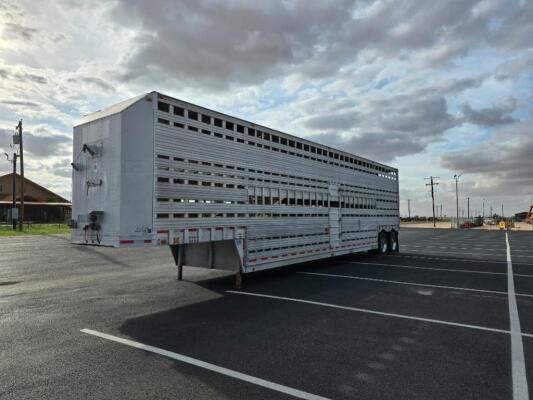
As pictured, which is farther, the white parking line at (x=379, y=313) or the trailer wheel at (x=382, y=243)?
the trailer wheel at (x=382, y=243)

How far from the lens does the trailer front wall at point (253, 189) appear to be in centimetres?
710

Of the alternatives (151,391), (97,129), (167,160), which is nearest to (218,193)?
(167,160)

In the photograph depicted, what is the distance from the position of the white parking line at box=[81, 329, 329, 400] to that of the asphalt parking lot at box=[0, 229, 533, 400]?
0.04ft

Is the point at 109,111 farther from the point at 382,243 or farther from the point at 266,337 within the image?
the point at 382,243

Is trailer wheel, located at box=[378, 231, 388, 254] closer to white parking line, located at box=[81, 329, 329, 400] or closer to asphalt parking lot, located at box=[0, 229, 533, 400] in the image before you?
asphalt parking lot, located at box=[0, 229, 533, 400]

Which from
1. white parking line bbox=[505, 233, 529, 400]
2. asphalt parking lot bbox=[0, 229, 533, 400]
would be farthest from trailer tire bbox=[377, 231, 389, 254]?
white parking line bbox=[505, 233, 529, 400]

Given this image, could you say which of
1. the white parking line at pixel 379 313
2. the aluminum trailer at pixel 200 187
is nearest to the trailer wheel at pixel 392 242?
the aluminum trailer at pixel 200 187

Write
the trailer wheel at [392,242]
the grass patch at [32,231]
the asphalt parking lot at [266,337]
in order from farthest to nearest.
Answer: the grass patch at [32,231] < the trailer wheel at [392,242] < the asphalt parking lot at [266,337]

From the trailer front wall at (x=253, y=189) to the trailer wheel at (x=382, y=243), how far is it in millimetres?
1948

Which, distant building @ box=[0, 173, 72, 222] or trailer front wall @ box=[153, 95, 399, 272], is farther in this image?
distant building @ box=[0, 173, 72, 222]

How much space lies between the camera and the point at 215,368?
432cm

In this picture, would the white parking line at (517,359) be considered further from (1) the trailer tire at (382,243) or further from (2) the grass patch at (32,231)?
(2) the grass patch at (32,231)

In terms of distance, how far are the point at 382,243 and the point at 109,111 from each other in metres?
12.8

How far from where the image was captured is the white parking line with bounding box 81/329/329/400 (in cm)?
371
